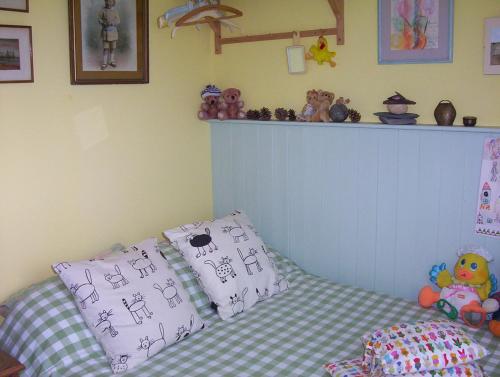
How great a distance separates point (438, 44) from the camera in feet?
8.26

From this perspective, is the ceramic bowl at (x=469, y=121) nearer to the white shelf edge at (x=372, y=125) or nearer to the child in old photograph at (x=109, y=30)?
the white shelf edge at (x=372, y=125)

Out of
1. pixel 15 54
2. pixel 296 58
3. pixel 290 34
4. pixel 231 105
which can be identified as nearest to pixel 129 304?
pixel 15 54

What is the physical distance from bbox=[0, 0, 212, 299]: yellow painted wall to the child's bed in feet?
1.00

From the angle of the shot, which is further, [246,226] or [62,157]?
[246,226]

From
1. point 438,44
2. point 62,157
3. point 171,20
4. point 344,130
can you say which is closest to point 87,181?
point 62,157

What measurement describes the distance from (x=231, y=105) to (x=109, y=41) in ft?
2.48

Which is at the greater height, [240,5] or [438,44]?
[240,5]

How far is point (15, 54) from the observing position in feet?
7.88

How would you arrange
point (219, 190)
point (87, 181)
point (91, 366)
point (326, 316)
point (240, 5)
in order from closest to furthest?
point (91, 366) < point (326, 316) < point (87, 181) < point (240, 5) < point (219, 190)

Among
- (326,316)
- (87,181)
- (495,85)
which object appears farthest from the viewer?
(87,181)

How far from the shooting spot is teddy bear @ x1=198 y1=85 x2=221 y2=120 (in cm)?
323

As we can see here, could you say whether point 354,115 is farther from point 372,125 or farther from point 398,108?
point 398,108

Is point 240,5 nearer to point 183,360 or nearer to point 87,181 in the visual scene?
point 87,181

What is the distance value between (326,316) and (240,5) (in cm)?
168
